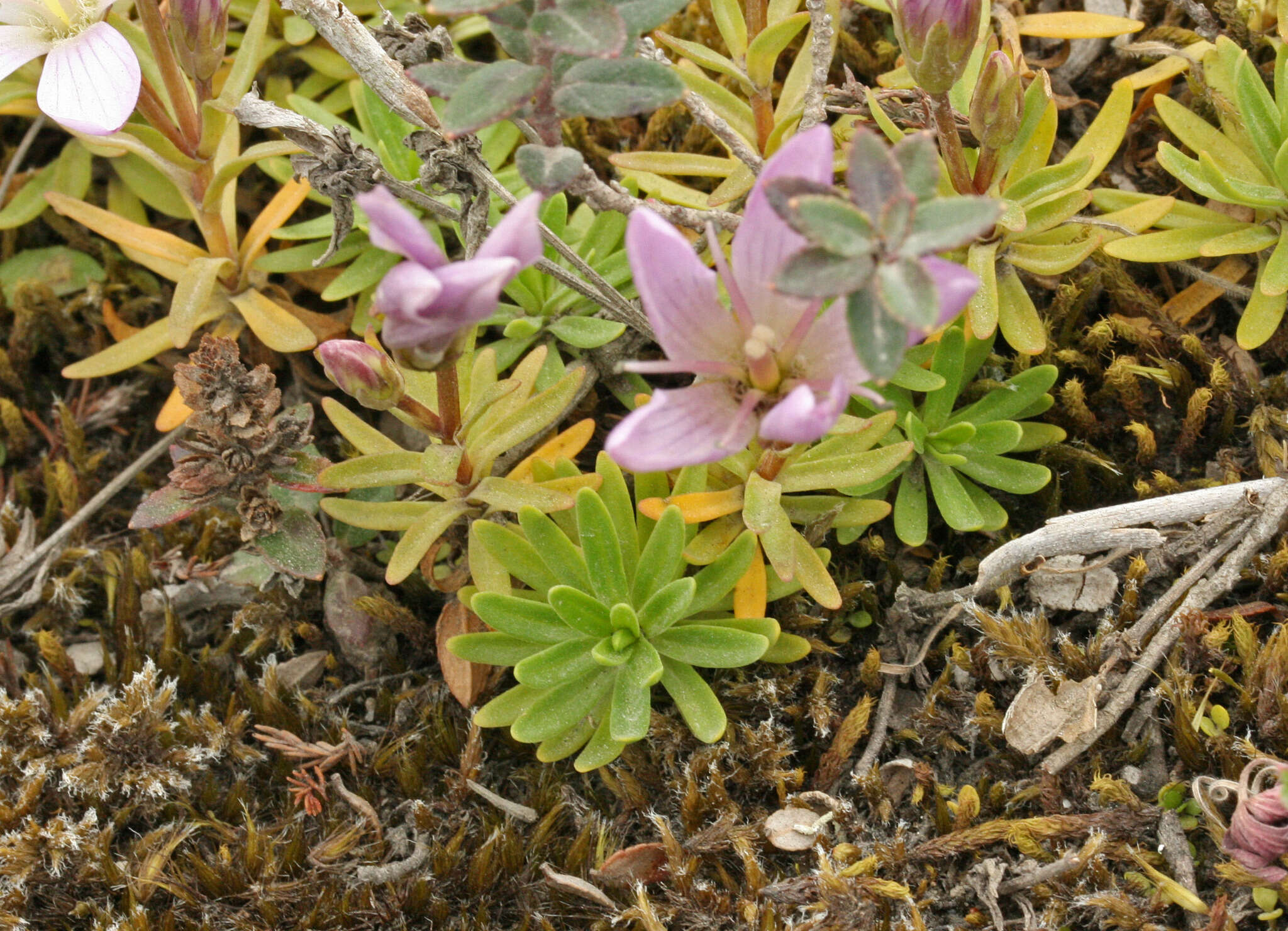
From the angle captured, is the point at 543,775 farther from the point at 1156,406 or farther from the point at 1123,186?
the point at 1123,186

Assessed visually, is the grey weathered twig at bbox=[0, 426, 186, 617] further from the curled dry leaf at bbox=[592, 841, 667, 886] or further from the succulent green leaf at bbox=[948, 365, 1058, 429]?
the succulent green leaf at bbox=[948, 365, 1058, 429]

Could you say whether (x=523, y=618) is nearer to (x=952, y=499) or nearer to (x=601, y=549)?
(x=601, y=549)

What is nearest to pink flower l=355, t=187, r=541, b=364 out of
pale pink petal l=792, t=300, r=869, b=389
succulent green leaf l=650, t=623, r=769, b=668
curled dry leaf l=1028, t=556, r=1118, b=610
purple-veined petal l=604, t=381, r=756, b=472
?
purple-veined petal l=604, t=381, r=756, b=472

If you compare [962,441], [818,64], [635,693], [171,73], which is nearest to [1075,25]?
[818,64]

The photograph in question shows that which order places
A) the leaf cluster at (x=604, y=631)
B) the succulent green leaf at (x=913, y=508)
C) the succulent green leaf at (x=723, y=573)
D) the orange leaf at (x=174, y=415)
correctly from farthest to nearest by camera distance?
1. the orange leaf at (x=174, y=415)
2. the succulent green leaf at (x=913, y=508)
3. the succulent green leaf at (x=723, y=573)
4. the leaf cluster at (x=604, y=631)

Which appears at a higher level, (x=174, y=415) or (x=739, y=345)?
(x=739, y=345)

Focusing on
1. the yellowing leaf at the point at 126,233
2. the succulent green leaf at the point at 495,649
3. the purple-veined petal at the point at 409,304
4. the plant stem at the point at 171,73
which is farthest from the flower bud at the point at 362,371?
the yellowing leaf at the point at 126,233

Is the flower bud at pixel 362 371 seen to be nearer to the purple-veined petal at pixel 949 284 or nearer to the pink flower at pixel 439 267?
the pink flower at pixel 439 267
